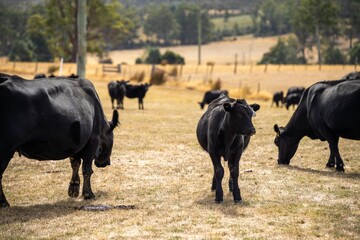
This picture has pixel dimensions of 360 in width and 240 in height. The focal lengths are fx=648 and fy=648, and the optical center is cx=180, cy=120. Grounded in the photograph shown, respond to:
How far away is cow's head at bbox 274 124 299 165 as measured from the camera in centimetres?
1636

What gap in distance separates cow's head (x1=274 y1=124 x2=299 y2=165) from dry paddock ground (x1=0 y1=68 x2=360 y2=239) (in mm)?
269

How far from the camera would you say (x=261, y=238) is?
8.91 m

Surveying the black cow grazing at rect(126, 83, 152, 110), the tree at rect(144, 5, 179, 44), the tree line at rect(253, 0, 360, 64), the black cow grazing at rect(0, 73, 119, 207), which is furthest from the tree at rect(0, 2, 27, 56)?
the black cow grazing at rect(0, 73, 119, 207)

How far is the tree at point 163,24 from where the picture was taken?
554 ft

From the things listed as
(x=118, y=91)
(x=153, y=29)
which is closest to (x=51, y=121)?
(x=118, y=91)

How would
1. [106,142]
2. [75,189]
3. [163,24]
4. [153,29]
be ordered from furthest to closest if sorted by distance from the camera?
[153,29] < [163,24] < [106,142] < [75,189]

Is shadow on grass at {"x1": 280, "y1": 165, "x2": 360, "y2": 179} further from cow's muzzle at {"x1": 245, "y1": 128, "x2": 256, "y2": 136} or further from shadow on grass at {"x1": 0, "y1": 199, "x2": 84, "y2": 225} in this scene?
shadow on grass at {"x1": 0, "y1": 199, "x2": 84, "y2": 225}

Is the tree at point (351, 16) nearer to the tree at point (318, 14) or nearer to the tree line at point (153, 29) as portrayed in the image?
the tree line at point (153, 29)

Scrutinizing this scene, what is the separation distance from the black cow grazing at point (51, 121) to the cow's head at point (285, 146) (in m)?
5.59

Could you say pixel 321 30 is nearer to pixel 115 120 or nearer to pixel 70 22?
pixel 70 22

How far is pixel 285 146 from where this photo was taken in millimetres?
16531

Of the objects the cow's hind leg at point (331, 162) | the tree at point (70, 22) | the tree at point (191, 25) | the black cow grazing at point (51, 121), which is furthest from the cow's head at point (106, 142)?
the tree at point (191, 25)

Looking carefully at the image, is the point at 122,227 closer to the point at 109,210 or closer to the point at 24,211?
the point at 109,210

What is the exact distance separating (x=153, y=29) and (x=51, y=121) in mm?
166649
